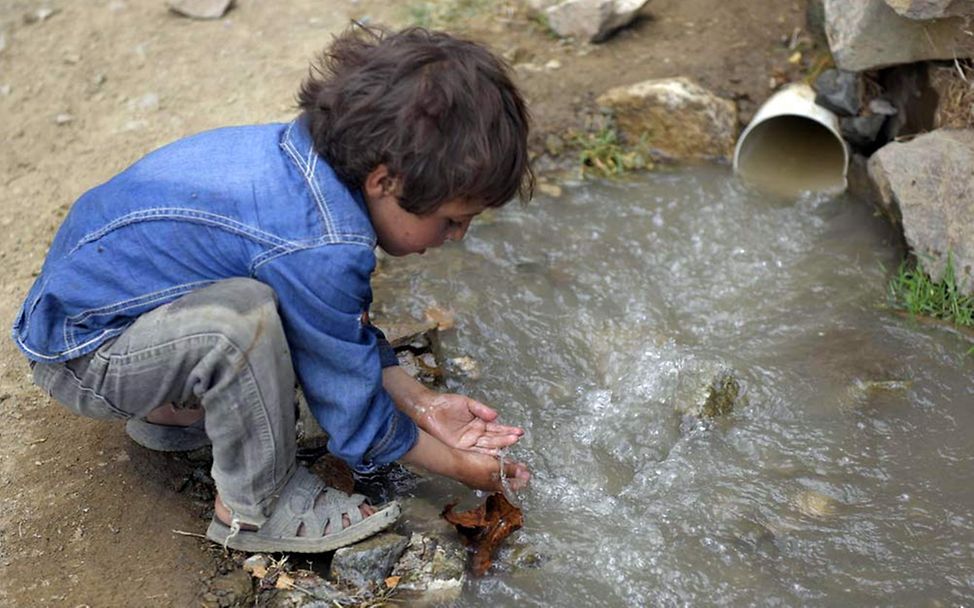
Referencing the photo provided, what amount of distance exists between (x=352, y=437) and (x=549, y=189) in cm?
229

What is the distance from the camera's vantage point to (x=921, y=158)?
3908 millimetres

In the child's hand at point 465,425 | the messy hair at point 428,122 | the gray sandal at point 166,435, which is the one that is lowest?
the gray sandal at point 166,435

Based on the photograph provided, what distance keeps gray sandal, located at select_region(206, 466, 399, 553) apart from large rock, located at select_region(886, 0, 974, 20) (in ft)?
8.46

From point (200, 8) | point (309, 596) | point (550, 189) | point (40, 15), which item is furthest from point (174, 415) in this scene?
point (40, 15)

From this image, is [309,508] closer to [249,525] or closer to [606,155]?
[249,525]

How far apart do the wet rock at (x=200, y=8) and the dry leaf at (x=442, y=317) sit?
2.68 meters

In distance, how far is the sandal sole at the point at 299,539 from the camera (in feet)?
8.55

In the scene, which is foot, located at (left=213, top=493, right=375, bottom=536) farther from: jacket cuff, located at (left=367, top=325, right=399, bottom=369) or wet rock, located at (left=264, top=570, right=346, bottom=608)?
jacket cuff, located at (left=367, top=325, right=399, bottom=369)

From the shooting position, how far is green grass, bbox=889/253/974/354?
3645mm

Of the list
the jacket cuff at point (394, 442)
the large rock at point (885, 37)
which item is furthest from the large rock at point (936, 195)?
the jacket cuff at point (394, 442)

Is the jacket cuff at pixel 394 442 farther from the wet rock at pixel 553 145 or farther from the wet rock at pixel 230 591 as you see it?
the wet rock at pixel 553 145

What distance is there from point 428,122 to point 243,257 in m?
0.52

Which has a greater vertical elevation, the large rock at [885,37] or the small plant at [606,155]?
the large rock at [885,37]

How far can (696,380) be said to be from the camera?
3348 millimetres
